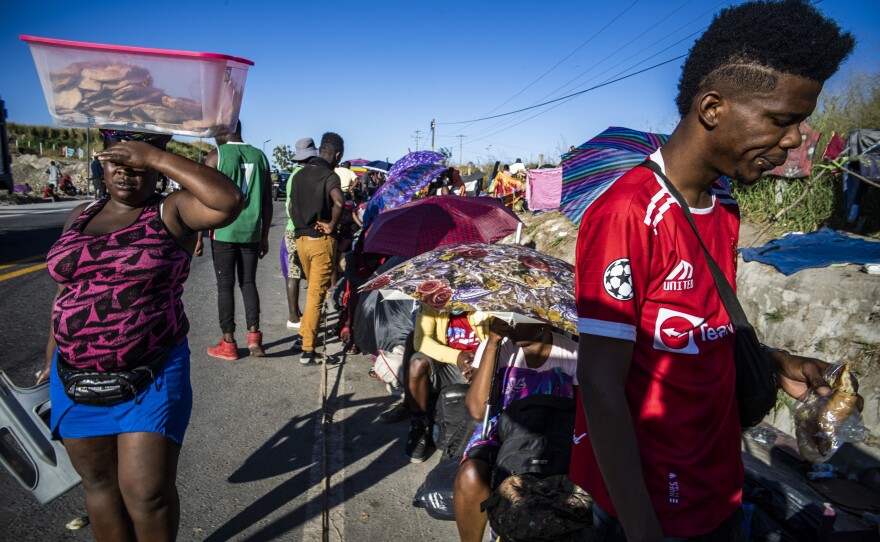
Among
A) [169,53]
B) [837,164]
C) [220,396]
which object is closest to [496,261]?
[169,53]

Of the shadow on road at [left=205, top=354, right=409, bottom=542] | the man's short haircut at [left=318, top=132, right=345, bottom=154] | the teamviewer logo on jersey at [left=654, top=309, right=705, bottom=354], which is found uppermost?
the man's short haircut at [left=318, top=132, right=345, bottom=154]

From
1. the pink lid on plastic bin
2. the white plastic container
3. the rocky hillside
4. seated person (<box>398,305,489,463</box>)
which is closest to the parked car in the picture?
the rocky hillside

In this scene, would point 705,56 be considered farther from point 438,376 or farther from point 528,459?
point 438,376

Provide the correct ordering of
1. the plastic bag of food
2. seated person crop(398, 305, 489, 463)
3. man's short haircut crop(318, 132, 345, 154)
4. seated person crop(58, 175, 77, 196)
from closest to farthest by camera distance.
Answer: the plastic bag of food
seated person crop(398, 305, 489, 463)
man's short haircut crop(318, 132, 345, 154)
seated person crop(58, 175, 77, 196)

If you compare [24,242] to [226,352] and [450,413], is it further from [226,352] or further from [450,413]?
[450,413]

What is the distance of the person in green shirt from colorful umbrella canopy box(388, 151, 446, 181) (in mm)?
1986

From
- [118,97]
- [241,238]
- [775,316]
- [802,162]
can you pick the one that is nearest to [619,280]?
[118,97]

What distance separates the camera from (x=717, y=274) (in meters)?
1.48

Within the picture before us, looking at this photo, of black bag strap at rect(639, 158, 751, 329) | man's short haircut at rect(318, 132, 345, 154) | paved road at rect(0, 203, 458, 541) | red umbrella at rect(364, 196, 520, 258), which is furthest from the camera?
man's short haircut at rect(318, 132, 345, 154)

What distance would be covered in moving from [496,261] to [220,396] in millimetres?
2926

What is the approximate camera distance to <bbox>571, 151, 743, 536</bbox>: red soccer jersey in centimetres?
135

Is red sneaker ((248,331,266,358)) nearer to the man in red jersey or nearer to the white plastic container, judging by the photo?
the white plastic container

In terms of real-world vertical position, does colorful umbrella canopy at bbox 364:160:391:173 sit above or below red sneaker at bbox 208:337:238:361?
above

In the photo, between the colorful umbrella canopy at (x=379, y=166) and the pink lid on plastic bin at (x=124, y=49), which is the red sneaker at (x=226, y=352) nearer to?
the pink lid on plastic bin at (x=124, y=49)
